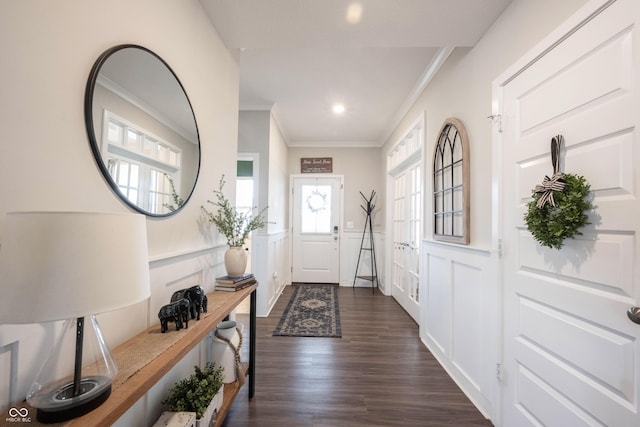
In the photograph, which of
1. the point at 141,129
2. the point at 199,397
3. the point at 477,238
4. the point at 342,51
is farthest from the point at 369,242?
the point at 141,129

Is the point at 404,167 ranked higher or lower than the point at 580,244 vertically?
higher

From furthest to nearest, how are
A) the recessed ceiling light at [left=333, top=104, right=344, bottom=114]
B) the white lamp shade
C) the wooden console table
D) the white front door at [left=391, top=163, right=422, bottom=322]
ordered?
the recessed ceiling light at [left=333, top=104, right=344, bottom=114], the white front door at [left=391, top=163, right=422, bottom=322], the wooden console table, the white lamp shade

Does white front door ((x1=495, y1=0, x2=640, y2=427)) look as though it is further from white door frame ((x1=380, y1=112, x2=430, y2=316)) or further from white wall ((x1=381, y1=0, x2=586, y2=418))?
white door frame ((x1=380, y1=112, x2=430, y2=316))

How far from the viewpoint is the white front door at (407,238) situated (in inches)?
133

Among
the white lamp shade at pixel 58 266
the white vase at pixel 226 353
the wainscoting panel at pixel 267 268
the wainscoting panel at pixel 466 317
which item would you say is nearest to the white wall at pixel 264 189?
the wainscoting panel at pixel 267 268

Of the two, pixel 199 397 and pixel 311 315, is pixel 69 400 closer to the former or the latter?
pixel 199 397

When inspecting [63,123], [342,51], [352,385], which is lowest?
[352,385]

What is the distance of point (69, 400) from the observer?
2.13ft

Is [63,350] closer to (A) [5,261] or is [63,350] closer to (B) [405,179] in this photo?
(A) [5,261]

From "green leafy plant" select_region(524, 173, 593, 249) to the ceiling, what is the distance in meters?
1.17

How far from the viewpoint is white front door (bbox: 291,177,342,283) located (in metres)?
5.13

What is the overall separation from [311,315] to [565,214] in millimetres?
2889

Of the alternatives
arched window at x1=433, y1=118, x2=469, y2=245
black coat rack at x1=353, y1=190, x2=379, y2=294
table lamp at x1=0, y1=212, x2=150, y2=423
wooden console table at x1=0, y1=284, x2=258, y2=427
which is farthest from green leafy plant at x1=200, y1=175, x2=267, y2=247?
black coat rack at x1=353, y1=190, x2=379, y2=294

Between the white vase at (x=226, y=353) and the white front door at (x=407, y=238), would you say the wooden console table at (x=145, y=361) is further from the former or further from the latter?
the white front door at (x=407, y=238)
